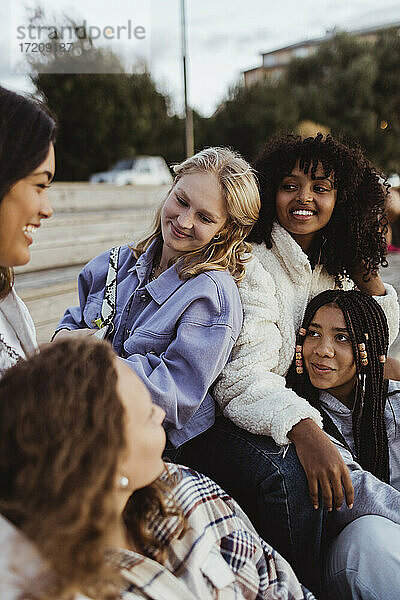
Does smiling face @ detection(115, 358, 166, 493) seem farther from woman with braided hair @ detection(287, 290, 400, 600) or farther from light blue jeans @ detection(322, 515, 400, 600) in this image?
woman with braided hair @ detection(287, 290, 400, 600)

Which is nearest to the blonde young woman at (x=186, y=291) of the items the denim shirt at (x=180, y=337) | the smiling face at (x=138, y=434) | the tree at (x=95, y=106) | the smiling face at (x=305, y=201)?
the denim shirt at (x=180, y=337)

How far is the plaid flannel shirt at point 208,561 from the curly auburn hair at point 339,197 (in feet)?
3.38

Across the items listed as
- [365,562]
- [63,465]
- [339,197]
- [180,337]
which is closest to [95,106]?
[339,197]

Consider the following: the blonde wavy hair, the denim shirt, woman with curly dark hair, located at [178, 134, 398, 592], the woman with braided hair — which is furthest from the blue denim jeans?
the blonde wavy hair

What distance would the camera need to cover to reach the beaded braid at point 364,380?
6.09 feet

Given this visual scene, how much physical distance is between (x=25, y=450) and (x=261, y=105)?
17.5m

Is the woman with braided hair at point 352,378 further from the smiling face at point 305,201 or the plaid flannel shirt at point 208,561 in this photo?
the plaid flannel shirt at point 208,561

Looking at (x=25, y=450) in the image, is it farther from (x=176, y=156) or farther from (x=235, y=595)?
(x=176, y=156)

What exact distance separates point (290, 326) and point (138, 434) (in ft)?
3.33

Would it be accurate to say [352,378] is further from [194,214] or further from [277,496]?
[194,214]

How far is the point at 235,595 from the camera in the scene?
3.64 ft

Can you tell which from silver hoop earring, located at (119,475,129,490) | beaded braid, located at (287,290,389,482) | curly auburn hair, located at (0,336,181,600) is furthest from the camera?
beaded braid, located at (287,290,389,482)

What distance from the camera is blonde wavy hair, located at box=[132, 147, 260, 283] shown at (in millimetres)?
1769

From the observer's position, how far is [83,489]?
0.82 metres
